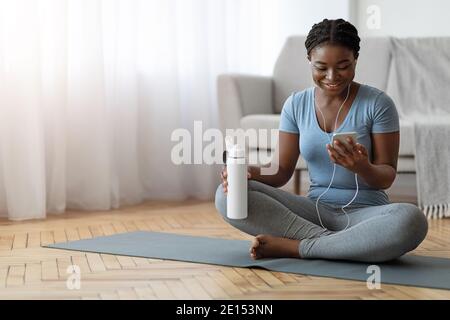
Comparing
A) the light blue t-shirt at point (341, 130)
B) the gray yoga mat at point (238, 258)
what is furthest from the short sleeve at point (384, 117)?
the gray yoga mat at point (238, 258)

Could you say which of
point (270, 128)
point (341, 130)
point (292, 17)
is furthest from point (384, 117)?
point (292, 17)

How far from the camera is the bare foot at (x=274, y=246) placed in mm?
2127

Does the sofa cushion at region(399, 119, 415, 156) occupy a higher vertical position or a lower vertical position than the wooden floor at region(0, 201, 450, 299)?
higher

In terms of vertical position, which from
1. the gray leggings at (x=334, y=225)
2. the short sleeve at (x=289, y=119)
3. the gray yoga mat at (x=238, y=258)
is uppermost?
the short sleeve at (x=289, y=119)

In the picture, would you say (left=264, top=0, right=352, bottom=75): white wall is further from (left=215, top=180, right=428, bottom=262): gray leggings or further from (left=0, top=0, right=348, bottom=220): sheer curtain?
(left=215, top=180, right=428, bottom=262): gray leggings

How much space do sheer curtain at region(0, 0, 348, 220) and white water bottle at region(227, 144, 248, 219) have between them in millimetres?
1312

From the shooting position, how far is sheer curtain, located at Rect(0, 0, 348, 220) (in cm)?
317

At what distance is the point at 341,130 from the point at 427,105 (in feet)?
5.15

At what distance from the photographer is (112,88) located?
11.9 feet

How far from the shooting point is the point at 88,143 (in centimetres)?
349

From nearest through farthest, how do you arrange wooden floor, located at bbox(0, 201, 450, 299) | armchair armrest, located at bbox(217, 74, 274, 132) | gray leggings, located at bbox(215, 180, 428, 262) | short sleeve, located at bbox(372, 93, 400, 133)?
wooden floor, located at bbox(0, 201, 450, 299), gray leggings, located at bbox(215, 180, 428, 262), short sleeve, located at bbox(372, 93, 400, 133), armchair armrest, located at bbox(217, 74, 274, 132)

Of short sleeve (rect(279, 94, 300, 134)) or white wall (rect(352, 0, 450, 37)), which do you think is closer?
short sleeve (rect(279, 94, 300, 134))

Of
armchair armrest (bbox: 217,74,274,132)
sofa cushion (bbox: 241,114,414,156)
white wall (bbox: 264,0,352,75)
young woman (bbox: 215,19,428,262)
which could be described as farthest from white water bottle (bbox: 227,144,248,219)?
white wall (bbox: 264,0,352,75)

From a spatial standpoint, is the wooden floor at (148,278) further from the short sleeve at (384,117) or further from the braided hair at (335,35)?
the braided hair at (335,35)
